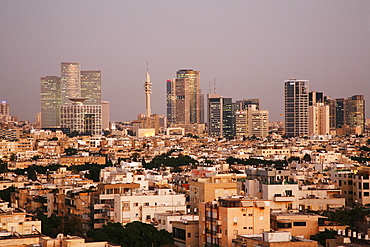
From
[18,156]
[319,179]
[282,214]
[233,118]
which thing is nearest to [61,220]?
[282,214]

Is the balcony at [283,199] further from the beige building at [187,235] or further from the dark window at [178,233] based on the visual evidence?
the dark window at [178,233]

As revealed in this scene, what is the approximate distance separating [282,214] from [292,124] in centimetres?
15841

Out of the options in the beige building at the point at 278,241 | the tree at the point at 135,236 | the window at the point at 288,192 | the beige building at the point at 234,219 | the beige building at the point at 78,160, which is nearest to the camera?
the beige building at the point at 278,241

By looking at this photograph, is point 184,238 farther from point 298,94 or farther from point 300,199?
point 298,94

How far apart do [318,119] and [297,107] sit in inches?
219

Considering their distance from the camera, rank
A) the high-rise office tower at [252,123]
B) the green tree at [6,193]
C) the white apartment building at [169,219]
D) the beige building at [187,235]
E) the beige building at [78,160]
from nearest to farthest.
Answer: the beige building at [187,235] < the white apartment building at [169,219] < the green tree at [6,193] < the beige building at [78,160] < the high-rise office tower at [252,123]

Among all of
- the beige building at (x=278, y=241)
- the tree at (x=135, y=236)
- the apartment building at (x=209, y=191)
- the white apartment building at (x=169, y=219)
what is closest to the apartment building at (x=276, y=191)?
the apartment building at (x=209, y=191)

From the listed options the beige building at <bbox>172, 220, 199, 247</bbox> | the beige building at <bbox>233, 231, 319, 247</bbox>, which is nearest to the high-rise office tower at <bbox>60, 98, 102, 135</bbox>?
the beige building at <bbox>172, 220, 199, 247</bbox>

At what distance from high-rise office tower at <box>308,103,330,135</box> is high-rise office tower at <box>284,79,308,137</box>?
1.03 m

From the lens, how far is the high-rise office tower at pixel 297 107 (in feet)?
595

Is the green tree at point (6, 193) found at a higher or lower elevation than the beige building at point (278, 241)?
lower

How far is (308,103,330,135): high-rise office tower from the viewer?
184m

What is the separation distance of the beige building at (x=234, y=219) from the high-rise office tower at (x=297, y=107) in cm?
15619

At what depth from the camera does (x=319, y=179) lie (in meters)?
45.9
